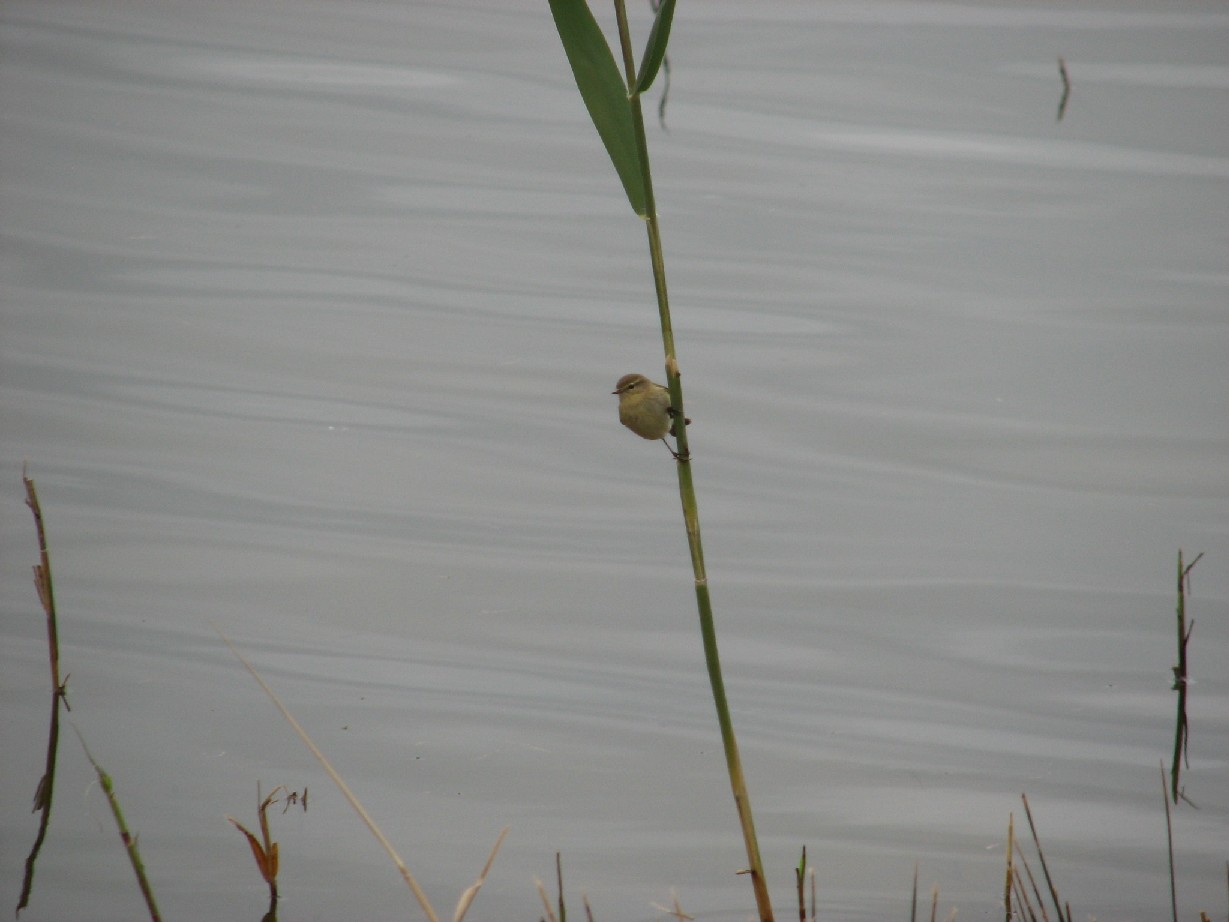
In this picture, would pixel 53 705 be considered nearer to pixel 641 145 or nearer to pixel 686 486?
pixel 686 486

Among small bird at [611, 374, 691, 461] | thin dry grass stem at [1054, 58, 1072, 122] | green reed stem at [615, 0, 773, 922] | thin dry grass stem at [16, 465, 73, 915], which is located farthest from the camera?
thin dry grass stem at [1054, 58, 1072, 122]

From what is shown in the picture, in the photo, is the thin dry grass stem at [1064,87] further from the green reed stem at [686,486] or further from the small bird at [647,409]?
the green reed stem at [686,486]

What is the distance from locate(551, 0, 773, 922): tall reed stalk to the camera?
A: 1.19 meters

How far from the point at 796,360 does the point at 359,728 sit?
164 cm

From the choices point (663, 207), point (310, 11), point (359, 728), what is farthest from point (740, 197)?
point (359, 728)

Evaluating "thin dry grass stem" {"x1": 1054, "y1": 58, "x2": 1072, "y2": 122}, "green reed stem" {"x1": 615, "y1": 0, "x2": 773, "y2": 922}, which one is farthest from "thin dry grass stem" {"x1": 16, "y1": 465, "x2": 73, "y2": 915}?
"thin dry grass stem" {"x1": 1054, "y1": 58, "x2": 1072, "y2": 122}

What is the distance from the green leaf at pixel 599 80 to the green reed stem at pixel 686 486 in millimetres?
30

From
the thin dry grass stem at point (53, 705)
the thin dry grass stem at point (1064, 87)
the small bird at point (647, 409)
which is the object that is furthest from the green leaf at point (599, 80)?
the thin dry grass stem at point (1064, 87)

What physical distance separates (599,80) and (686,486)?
17.1 inches

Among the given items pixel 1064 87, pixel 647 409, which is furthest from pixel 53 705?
pixel 1064 87

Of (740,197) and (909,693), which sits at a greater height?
(740,197)

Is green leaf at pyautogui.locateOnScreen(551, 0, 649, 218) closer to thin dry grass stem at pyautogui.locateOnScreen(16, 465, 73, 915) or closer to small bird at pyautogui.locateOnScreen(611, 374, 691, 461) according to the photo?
small bird at pyautogui.locateOnScreen(611, 374, 691, 461)

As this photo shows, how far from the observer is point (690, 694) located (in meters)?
2.81

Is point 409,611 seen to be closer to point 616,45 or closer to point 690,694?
point 690,694
